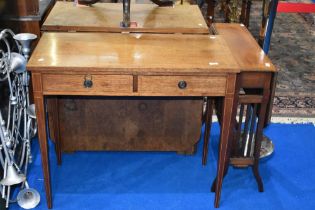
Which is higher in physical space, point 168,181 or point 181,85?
point 181,85

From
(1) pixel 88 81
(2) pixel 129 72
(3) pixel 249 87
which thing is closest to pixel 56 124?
(1) pixel 88 81

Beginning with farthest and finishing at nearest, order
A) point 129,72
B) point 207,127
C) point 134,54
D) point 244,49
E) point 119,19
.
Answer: point 207,127 → point 119,19 → point 244,49 → point 134,54 → point 129,72

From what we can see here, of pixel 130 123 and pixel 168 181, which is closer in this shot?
pixel 168 181

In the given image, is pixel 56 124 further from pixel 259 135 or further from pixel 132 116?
pixel 259 135

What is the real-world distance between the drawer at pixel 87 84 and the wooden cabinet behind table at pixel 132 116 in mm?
601

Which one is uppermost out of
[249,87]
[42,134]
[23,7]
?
[23,7]

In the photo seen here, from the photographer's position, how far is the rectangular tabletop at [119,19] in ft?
7.94

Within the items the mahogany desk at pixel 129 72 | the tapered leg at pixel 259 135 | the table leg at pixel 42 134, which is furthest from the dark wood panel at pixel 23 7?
the tapered leg at pixel 259 135

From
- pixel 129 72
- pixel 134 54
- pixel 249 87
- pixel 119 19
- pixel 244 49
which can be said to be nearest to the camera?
pixel 129 72

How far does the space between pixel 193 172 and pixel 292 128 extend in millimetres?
895

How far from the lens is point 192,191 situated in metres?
2.54

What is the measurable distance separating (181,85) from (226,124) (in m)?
0.32

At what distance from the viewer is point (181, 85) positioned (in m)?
2.03

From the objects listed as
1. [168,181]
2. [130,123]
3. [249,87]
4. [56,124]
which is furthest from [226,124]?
→ [56,124]
